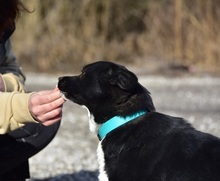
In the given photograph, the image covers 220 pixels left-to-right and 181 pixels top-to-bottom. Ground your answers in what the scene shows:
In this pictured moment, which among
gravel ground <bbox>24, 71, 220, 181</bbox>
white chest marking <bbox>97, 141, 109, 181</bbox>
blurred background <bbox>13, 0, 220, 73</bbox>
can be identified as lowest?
gravel ground <bbox>24, 71, 220, 181</bbox>

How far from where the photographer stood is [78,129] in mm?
9516

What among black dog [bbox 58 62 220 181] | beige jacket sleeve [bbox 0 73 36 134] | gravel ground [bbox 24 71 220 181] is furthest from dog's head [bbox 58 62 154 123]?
gravel ground [bbox 24 71 220 181]

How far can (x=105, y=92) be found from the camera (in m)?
4.01

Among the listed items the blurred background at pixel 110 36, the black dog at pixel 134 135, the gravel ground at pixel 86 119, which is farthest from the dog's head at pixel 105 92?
the blurred background at pixel 110 36

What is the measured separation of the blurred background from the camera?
16.1m

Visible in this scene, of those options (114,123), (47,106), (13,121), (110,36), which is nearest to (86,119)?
(13,121)

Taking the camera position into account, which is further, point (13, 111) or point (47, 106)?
point (13, 111)

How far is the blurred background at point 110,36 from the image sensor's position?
52.9 feet

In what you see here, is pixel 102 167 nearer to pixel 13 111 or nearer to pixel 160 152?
pixel 160 152

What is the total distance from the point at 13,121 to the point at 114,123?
0.63 m

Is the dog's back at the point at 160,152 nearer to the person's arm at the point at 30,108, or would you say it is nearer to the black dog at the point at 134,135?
the black dog at the point at 134,135

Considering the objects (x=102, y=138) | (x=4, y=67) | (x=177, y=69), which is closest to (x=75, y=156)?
(x=4, y=67)

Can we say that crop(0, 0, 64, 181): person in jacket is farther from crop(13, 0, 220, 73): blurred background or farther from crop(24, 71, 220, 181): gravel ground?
crop(13, 0, 220, 73): blurred background

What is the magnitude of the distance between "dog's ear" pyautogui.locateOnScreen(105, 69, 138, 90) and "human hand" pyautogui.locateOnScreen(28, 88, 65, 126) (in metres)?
0.32
